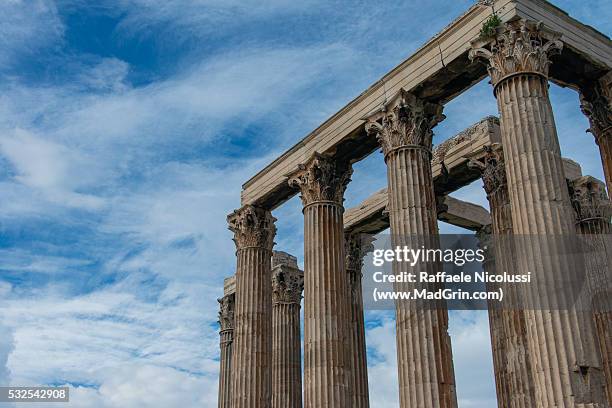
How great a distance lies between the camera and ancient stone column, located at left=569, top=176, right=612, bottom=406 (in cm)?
2292

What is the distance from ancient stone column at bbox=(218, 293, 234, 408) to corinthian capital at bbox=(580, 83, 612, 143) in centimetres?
2279

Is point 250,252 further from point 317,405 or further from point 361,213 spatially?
point 317,405

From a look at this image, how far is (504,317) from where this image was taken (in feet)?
75.2

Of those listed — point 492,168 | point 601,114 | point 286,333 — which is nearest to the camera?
point 601,114

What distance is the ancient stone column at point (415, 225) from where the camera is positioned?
18.2 metres

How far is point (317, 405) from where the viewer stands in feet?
71.7

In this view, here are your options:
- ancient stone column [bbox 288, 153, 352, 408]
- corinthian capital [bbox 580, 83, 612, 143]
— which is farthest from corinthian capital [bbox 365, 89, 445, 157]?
corinthian capital [bbox 580, 83, 612, 143]

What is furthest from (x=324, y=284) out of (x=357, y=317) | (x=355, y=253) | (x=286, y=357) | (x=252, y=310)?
(x=286, y=357)

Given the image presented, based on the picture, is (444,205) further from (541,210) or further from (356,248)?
(541,210)

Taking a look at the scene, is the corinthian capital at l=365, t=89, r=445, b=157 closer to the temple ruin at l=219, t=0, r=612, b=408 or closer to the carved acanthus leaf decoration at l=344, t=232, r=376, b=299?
the temple ruin at l=219, t=0, r=612, b=408

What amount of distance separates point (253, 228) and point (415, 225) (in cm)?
1021

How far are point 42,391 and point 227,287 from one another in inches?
523

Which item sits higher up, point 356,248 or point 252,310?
point 356,248

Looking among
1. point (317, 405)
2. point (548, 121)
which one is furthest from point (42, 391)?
point (548, 121)
